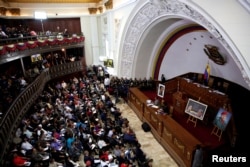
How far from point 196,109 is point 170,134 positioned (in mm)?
1615

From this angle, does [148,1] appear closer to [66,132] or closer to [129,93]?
[129,93]

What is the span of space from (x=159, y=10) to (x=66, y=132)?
7197mm

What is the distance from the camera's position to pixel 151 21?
425 inches

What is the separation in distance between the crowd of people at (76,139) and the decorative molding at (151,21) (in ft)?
14.8

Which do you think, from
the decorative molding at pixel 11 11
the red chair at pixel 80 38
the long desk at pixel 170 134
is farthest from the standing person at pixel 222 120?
the decorative molding at pixel 11 11

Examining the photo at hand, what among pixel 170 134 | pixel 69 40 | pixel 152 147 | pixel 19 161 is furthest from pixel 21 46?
pixel 170 134

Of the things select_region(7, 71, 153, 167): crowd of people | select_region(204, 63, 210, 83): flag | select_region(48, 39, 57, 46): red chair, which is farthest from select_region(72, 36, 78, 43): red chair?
select_region(204, 63, 210, 83): flag

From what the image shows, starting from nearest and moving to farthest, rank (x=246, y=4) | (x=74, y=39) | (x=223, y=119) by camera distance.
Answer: (x=246, y=4)
(x=223, y=119)
(x=74, y=39)

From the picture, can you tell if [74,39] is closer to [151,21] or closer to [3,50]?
[3,50]

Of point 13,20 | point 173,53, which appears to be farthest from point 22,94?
point 13,20

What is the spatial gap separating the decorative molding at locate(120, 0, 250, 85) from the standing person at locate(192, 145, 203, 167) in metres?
2.49

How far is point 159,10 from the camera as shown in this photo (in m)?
9.60

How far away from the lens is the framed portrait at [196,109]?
7950 mm

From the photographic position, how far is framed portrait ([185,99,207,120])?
7.95 m
